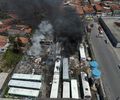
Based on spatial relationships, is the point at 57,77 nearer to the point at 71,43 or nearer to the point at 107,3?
the point at 71,43

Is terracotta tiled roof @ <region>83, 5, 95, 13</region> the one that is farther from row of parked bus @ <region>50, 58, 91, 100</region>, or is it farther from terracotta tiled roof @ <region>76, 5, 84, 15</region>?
row of parked bus @ <region>50, 58, 91, 100</region>

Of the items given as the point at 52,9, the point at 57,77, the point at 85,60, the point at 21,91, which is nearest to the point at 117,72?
the point at 85,60

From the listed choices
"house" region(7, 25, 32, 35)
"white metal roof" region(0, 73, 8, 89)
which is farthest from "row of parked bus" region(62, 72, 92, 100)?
"house" region(7, 25, 32, 35)

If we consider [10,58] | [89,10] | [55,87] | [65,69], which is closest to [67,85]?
[55,87]

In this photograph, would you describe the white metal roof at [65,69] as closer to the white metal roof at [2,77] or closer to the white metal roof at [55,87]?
the white metal roof at [55,87]

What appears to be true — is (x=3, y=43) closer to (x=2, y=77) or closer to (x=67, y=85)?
(x=2, y=77)
